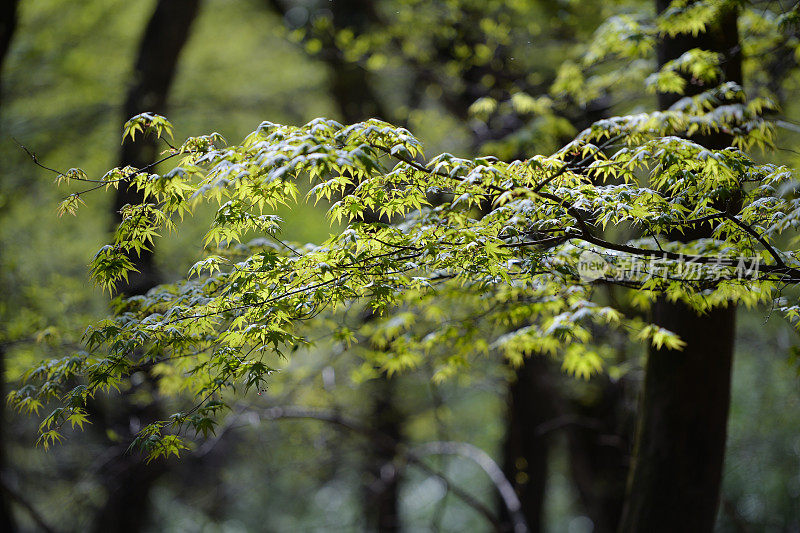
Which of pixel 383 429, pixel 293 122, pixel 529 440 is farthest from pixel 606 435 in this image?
pixel 293 122

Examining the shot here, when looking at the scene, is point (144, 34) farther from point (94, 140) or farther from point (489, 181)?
point (489, 181)

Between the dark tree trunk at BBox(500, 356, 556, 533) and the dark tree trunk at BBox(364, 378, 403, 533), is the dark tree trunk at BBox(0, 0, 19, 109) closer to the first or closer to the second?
the dark tree trunk at BBox(364, 378, 403, 533)

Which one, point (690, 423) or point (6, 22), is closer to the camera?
point (690, 423)

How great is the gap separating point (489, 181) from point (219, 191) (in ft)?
4.25

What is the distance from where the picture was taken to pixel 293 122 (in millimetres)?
11062

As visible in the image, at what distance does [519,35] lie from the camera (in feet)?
26.1

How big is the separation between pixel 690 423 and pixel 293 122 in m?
9.01

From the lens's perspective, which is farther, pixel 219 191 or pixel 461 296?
pixel 461 296

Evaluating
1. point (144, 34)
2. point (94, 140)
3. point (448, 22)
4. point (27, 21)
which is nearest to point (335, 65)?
point (448, 22)

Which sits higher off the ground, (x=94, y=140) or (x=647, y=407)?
(x=94, y=140)

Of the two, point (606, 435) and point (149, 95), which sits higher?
point (149, 95)

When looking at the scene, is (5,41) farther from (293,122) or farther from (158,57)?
(293,122)

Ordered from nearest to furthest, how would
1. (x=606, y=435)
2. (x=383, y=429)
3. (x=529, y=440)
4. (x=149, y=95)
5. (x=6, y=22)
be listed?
(x=6, y=22) < (x=149, y=95) < (x=529, y=440) < (x=606, y=435) < (x=383, y=429)

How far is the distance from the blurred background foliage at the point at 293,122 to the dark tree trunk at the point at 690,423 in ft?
7.28
